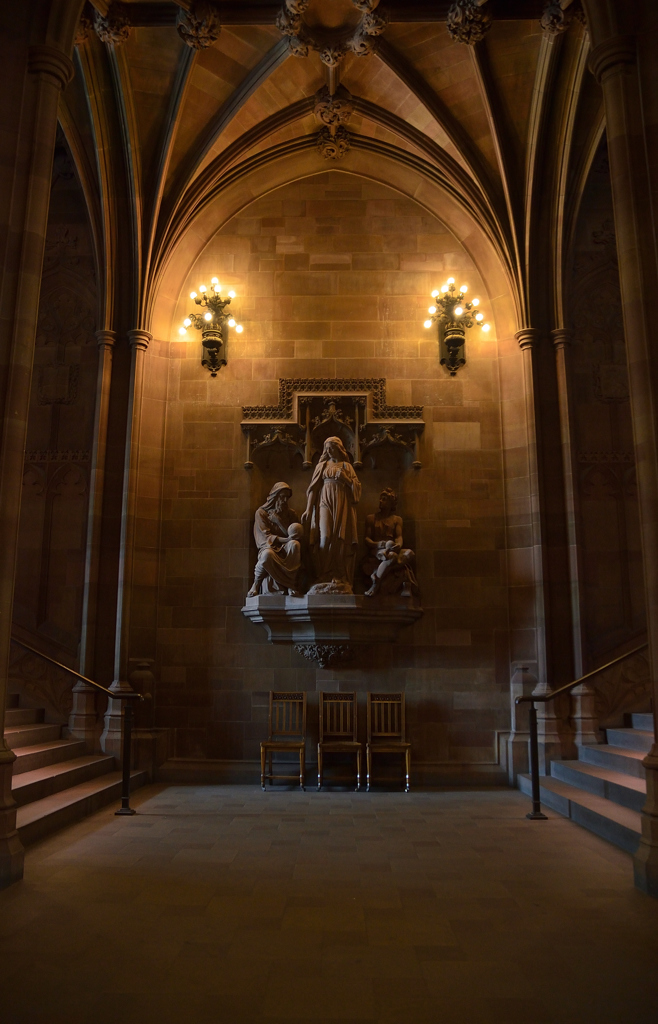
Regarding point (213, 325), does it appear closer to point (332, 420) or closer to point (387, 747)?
point (332, 420)

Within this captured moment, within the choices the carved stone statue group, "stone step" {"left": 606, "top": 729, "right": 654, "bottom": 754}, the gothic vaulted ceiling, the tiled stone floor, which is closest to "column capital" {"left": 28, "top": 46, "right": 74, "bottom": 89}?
the gothic vaulted ceiling

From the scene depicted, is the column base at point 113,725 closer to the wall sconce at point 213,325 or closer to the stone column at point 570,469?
the wall sconce at point 213,325

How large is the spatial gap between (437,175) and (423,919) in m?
9.08

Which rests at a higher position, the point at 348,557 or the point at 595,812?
the point at 348,557

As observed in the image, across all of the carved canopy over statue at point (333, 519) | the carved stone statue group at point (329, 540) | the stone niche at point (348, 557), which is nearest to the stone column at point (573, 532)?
the stone niche at point (348, 557)

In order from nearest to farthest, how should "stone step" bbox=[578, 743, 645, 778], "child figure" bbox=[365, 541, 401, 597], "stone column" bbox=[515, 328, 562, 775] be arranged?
"stone step" bbox=[578, 743, 645, 778], "stone column" bbox=[515, 328, 562, 775], "child figure" bbox=[365, 541, 401, 597]

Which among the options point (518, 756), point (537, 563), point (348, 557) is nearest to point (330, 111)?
point (348, 557)

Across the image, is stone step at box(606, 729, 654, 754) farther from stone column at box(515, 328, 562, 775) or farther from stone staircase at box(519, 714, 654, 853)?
stone column at box(515, 328, 562, 775)

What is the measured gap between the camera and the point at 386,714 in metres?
8.69

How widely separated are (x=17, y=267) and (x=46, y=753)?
481cm

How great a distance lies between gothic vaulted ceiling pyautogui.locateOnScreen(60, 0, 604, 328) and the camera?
8125mm

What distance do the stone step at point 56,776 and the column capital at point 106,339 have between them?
16.7ft

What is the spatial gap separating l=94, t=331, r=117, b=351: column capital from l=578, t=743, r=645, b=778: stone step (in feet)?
24.8

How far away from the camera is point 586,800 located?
21.1 ft
